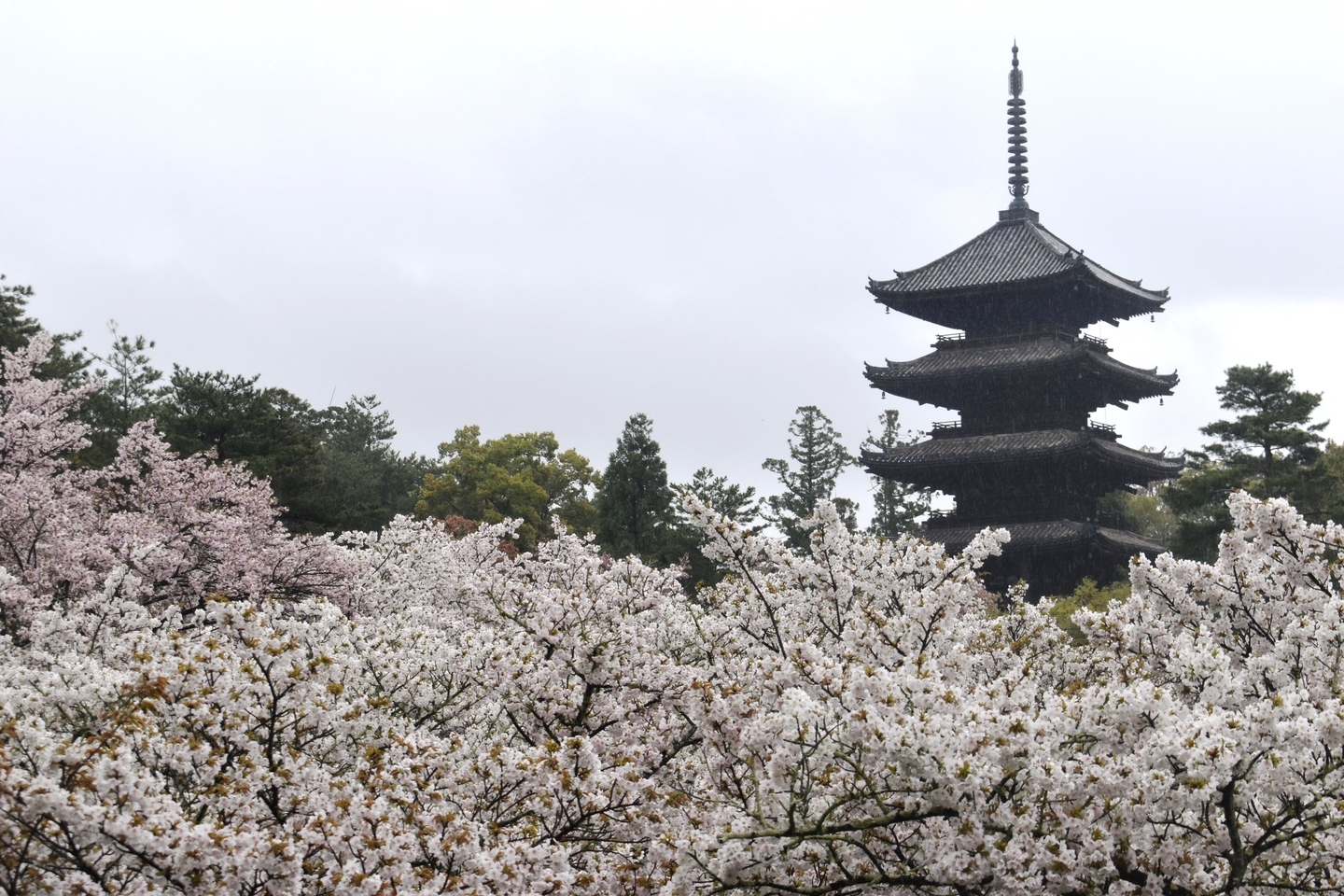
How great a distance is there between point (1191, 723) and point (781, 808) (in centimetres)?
155

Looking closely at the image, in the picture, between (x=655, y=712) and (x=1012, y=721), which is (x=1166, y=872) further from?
(x=655, y=712)

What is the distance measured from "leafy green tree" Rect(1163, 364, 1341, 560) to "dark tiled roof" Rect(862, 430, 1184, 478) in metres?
1.18

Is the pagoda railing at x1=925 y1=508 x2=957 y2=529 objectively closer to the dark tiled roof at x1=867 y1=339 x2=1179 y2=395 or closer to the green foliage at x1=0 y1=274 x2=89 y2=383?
the dark tiled roof at x1=867 y1=339 x2=1179 y2=395

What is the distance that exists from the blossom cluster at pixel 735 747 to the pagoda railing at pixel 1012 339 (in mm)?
25979

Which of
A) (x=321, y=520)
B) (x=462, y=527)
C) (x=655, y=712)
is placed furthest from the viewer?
(x=462, y=527)

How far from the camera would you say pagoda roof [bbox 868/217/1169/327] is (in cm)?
3284

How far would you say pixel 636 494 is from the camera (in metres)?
37.2

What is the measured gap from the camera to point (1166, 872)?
4.84 metres

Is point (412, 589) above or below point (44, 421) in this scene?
below

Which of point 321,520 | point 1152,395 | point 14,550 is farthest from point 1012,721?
point 1152,395

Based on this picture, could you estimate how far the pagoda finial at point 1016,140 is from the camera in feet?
120

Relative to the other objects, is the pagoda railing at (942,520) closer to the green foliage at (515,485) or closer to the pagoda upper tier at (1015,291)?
the pagoda upper tier at (1015,291)

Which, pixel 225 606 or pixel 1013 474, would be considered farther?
pixel 1013 474

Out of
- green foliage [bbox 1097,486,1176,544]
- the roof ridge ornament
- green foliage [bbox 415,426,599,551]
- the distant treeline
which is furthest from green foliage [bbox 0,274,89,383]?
green foliage [bbox 1097,486,1176,544]
